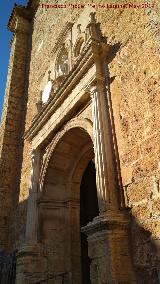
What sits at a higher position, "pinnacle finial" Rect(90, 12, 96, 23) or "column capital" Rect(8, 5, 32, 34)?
"column capital" Rect(8, 5, 32, 34)

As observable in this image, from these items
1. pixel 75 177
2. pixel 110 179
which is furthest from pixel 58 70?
pixel 110 179

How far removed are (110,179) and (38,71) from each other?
5500 mm

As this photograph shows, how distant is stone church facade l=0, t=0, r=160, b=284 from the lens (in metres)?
3.14

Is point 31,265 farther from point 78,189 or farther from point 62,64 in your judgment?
point 62,64

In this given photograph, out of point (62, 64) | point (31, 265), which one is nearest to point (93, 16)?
point (62, 64)

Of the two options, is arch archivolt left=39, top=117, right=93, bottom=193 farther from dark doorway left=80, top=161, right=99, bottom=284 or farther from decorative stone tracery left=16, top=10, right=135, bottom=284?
dark doorway left=80, top=161, right=99, bottom=284

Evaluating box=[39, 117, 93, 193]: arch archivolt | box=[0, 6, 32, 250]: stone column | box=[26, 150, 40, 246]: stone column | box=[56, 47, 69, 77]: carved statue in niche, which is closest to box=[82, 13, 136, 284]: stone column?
box=[39, 117, 93, 193]: arch archivolt

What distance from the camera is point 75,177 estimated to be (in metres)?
5.82

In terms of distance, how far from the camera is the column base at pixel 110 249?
9.75ft

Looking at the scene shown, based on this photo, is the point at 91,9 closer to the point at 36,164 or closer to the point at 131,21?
the point at 131,21

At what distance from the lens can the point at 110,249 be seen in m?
3.07

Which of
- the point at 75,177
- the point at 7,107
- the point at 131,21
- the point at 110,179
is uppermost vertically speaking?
the point at 7,107

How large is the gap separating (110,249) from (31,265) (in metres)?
2.39

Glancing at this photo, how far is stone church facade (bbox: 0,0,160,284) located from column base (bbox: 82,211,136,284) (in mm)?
10
